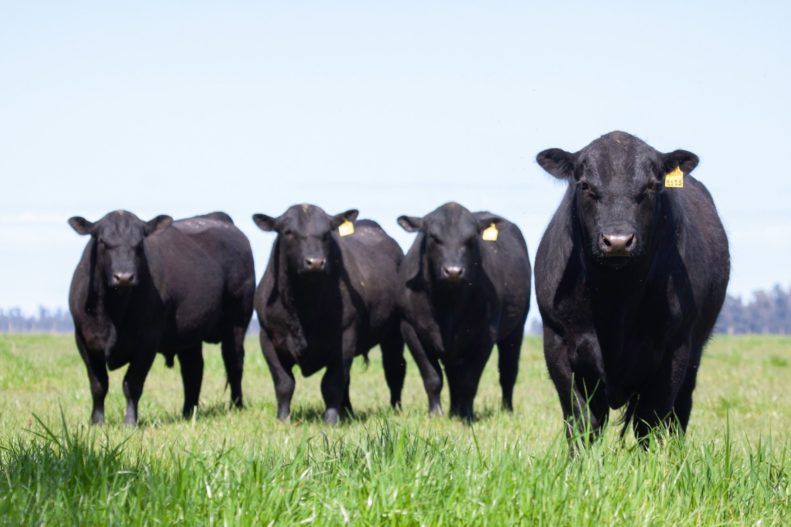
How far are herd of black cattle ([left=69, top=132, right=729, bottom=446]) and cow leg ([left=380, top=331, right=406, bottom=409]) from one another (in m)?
0.02

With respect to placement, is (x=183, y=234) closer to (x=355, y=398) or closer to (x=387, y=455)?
(x=355, y=398)

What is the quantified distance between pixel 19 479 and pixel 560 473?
2.21 meters

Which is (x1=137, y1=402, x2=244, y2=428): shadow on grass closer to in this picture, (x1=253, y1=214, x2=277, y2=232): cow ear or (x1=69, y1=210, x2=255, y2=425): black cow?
(x1=69, y1=210, x2=255, y2=425): black cow

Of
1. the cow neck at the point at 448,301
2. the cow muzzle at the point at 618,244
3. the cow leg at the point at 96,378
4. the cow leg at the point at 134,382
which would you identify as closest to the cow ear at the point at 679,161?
the cow muzzle at the point at 618,244

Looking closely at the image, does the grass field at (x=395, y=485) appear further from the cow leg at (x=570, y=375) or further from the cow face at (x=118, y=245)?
the cow face at (x=118, y=245)

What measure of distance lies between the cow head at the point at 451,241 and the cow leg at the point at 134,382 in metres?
2.93

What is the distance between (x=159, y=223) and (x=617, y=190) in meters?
6.29

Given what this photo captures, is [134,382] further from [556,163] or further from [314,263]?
[556,163]

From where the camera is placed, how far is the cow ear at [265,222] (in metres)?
11.4

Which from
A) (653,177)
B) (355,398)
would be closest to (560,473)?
(653,177)

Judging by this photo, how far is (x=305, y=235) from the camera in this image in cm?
1111

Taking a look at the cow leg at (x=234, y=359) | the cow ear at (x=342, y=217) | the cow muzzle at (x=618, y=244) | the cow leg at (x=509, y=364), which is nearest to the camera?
the cow muzzle at (x=618, y=244)

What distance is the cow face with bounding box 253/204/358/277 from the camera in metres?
10.9

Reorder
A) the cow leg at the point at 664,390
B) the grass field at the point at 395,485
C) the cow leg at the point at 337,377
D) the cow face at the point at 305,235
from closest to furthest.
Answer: the grass field at the point at 395,485
the cow leg at the point at 664,390
the cow leg at the point at 337,377
the cow face at the point at 305,235
